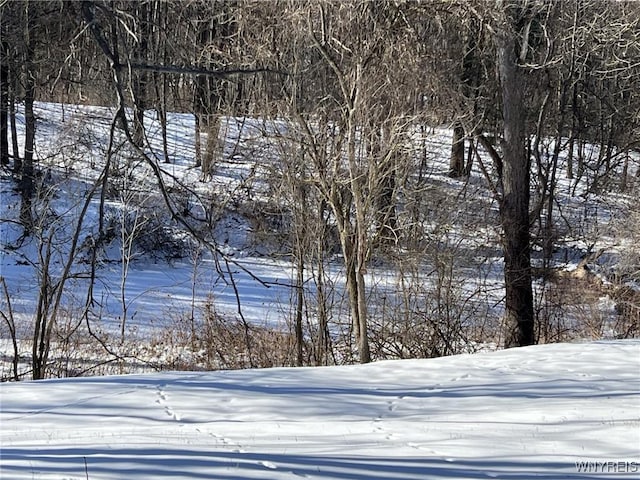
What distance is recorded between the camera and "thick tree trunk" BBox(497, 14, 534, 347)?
13.9 metres

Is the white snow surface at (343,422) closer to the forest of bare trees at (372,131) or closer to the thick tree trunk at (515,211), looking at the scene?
the forest of bare trees at (372,131)

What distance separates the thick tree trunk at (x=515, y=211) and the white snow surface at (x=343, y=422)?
3910mm

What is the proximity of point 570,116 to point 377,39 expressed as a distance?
797 inches

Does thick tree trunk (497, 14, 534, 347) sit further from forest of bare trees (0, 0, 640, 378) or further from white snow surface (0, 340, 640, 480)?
white snow surface (0, 340, 640, 480)

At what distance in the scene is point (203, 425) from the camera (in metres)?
6.62

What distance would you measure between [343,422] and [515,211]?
332 inches

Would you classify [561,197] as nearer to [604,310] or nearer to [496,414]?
[604,310]

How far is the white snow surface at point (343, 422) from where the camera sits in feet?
16.8

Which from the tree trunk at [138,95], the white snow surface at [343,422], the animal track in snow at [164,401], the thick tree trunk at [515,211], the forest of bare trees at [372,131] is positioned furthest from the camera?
the thick tree trunk at [515,211]

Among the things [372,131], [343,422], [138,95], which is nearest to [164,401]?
[343,422]

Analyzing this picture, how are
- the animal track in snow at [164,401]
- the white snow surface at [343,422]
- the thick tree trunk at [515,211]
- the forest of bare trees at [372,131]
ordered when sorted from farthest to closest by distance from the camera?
the thick tree trunk at [515,211]
the forest of bare trees at [372,131]
the animal track in snow at [164,401]
the white snow surface at [343,422]

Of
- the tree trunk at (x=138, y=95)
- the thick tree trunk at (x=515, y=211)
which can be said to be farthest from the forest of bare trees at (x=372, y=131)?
the tree trunk at (x=138, y=95)

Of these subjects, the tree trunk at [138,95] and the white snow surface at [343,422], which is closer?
the white snow surface at [343,422]

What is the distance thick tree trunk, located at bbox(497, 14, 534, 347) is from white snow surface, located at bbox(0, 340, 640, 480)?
12.8 ft
